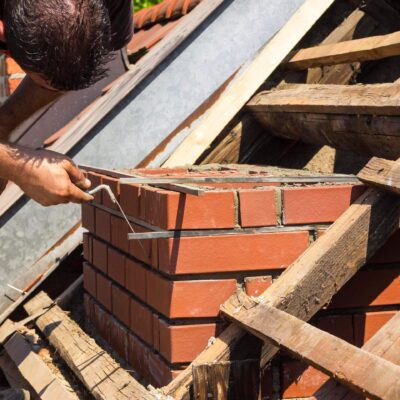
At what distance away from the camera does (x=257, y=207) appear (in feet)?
8.63

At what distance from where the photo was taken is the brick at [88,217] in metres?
3.51

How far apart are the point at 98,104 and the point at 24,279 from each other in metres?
0.85

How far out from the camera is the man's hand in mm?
2484

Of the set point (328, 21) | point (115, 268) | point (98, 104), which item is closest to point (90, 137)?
point (98, 104)

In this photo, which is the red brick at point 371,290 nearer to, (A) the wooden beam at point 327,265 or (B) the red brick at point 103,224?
(A) the wooden beam at point 327,265

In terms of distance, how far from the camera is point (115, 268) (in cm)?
323

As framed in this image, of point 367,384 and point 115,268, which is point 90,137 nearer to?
point 115,268

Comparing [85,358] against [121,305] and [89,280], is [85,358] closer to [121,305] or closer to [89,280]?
[121,305]

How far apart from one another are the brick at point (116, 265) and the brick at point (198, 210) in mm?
572

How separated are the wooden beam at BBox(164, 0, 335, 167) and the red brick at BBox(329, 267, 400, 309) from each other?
1215mm

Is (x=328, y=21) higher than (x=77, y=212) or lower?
higher

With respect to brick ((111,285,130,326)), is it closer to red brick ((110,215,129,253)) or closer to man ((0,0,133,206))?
red brick ((110,215,129,253))

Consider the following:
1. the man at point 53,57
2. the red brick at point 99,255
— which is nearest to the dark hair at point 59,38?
the man at point 53,57

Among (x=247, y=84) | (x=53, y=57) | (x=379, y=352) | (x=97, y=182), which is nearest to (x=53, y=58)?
(x=53, y=57)
